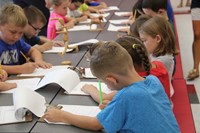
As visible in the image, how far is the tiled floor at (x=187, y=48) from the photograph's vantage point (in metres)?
3.13

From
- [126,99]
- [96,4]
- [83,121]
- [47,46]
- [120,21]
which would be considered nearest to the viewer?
[126,99]

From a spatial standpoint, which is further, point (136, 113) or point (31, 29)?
point (31, 29)

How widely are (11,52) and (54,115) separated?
3.32 ft

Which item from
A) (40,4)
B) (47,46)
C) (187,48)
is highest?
(40,4)

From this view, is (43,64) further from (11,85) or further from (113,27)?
(113,27)

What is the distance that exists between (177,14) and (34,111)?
247 inches

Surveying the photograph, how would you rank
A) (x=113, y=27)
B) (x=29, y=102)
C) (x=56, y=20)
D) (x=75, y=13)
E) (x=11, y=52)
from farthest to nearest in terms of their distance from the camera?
1. (x=75, y=13)
2. (x=113, y=27)
3. (x=56, y=20)
4. (x=11, y=52)
5. (x=29, y=102)

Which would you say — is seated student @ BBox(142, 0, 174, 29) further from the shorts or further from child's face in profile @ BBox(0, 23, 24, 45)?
child's face in profile @ BBox(0, 23, 24, 45)

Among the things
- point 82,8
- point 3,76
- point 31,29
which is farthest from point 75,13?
point 3,76

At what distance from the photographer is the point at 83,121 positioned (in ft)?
4.73

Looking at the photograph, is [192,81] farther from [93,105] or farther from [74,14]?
[93,105]

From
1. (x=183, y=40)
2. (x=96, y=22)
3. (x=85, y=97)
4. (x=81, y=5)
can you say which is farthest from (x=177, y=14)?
(x=85, y=97)

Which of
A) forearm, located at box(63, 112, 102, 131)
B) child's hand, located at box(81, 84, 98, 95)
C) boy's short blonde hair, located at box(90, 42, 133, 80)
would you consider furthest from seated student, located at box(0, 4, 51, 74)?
boy's short blonde hair, located at box(90, 42, 133, 80)

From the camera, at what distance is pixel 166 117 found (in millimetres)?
1350
